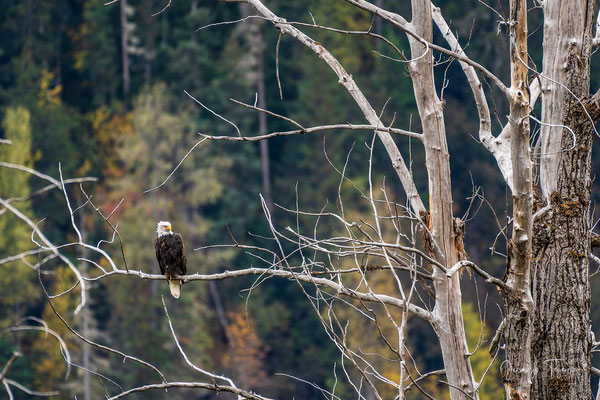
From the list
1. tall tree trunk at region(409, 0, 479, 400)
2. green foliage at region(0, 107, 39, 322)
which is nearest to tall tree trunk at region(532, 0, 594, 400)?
tall tree trunk at region(409, 0, 479, 400)

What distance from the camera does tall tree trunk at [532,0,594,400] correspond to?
4207 mm

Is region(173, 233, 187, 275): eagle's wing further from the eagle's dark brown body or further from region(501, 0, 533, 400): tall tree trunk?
region(501, 0, 533, 400): tall tree trunk

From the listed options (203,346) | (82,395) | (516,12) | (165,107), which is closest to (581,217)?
(516,12)

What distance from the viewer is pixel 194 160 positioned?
3344 cm

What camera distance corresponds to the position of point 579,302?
4234mm

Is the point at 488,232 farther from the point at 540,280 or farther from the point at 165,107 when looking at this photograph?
the point at 540,280

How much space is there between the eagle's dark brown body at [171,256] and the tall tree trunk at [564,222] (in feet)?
14.5

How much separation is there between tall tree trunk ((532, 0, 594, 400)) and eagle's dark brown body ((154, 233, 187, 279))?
4.41m

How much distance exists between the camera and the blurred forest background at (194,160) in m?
28.5

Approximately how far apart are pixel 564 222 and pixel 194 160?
2961cm

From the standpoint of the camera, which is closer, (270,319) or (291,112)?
(270,319)

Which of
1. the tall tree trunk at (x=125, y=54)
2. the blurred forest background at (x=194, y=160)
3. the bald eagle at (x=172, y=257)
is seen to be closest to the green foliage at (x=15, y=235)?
the blurred forest background at (x=194, y=160)

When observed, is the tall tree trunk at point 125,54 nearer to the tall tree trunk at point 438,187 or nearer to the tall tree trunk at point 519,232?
the tall tree trunk at point 438,187

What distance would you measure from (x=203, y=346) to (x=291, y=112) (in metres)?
10.4
